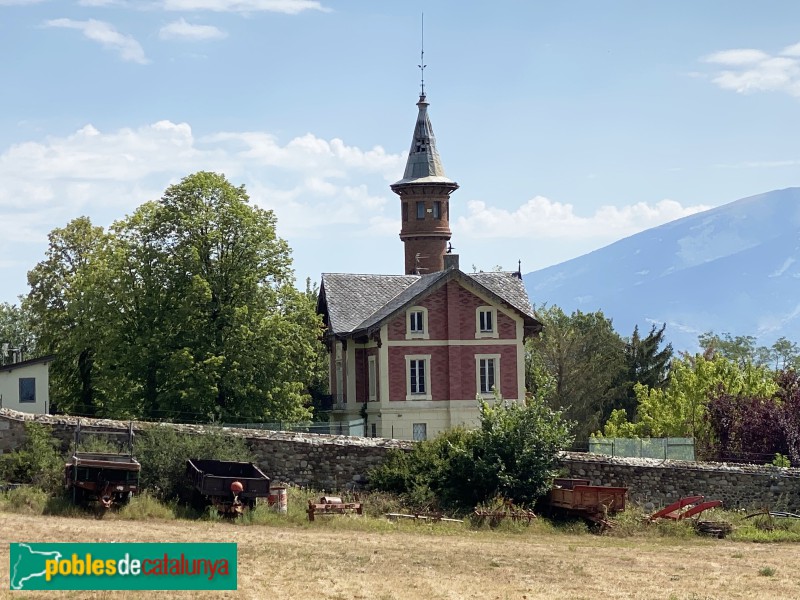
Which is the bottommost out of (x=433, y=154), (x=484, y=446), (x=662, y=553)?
(x=662, y=553)

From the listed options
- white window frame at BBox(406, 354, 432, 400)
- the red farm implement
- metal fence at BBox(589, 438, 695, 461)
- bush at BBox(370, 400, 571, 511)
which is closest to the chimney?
white window frame at BBox(406, 354, 432, 400)

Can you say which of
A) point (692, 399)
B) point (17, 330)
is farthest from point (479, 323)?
point (17, 330)

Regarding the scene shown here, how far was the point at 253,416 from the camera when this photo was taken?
5106 cm

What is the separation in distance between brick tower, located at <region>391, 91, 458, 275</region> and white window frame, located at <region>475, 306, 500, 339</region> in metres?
17.5

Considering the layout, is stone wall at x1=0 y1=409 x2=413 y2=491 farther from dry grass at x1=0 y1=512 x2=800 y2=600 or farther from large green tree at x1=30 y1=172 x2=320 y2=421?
large green tree at x1=30 y1=172 x2=320 y2=421

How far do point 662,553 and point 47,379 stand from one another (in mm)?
33964

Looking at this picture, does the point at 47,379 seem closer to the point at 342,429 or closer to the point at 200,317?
the point at 200,317

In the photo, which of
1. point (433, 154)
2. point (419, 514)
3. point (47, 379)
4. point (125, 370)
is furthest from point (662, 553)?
point (433, 154)

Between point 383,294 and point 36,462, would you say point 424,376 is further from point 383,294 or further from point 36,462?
point 36,462

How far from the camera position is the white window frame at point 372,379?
5715cm

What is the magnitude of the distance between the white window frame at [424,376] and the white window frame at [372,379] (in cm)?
149

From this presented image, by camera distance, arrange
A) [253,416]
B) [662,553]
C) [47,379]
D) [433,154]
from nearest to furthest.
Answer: [662,553] < [253,416] < [47,379] < [433,154]

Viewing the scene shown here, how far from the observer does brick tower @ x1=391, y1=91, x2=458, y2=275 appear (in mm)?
76375

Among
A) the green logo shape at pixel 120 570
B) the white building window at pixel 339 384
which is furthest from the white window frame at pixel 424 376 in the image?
the green logo shape at pixel 120 570
